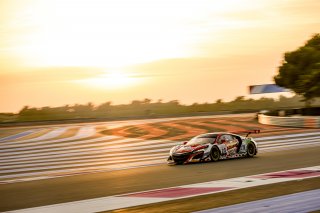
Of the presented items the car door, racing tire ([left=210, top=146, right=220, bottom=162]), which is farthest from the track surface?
the car door

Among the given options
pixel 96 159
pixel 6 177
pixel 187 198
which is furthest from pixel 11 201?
pixel 96 159

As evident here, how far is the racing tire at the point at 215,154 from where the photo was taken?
62.0ft

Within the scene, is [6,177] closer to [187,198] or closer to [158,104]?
[187,198]

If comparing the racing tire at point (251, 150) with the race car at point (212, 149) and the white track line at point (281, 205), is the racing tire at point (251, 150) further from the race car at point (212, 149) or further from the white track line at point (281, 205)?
the white track line at point (281, 205)

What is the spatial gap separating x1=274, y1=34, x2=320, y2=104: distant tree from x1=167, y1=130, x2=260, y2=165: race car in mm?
24662

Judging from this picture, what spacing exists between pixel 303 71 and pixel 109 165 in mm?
29274

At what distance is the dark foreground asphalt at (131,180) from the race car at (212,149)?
1.77ft

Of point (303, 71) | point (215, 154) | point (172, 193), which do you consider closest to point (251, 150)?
point (215, 154)

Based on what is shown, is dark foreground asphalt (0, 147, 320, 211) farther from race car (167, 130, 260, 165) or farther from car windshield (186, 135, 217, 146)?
car windshield (186, 135, 217, 146)

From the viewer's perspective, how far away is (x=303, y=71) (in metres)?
46.0

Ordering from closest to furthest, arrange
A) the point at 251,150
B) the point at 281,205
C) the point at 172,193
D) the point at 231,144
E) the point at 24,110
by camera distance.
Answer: the point at 281,205
the point at 172,193
the point at 231,144
the point at 251,150
the point at 24,110

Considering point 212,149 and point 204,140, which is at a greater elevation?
point 204,140

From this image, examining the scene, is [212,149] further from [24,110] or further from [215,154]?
[24,110]

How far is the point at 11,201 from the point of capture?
1107cm
